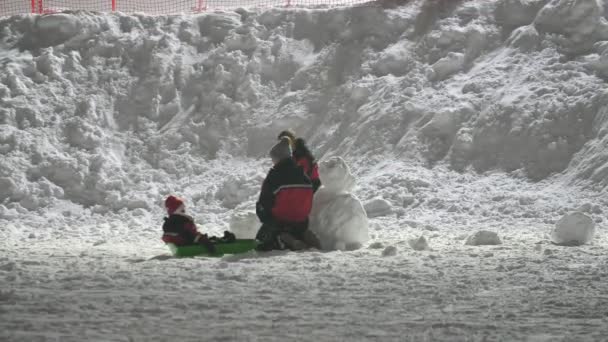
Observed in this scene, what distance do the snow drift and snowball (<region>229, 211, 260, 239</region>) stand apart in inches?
139

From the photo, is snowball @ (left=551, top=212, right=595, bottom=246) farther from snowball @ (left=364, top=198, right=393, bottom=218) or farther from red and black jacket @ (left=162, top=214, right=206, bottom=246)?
red and black jacket @ (left=162, top=214, right=206, bottom=246)

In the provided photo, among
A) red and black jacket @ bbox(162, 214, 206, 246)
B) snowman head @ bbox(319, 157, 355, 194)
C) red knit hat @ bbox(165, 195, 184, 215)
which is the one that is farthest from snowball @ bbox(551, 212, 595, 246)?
red knit hat @ bbox(165, 195, 184, 215)

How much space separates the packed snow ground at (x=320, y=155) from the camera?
178 inches

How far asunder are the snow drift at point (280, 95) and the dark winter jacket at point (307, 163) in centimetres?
385

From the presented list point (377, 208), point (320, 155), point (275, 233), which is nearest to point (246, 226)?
point (275, 233)

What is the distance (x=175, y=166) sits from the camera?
1274 cm

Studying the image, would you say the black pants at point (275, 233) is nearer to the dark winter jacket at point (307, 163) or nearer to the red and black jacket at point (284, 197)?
the red and black jacket at point (284, 197)

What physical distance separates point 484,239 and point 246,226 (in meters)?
2.39

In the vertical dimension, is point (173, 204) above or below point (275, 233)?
above

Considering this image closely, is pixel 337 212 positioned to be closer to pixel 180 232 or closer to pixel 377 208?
pixel 180 232

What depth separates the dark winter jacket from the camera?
7691mm

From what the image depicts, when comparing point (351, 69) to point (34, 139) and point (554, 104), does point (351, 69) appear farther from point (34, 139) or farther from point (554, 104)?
point (34, 139)

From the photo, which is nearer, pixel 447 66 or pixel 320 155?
pixel 320 155

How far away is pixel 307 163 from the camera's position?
773cm
